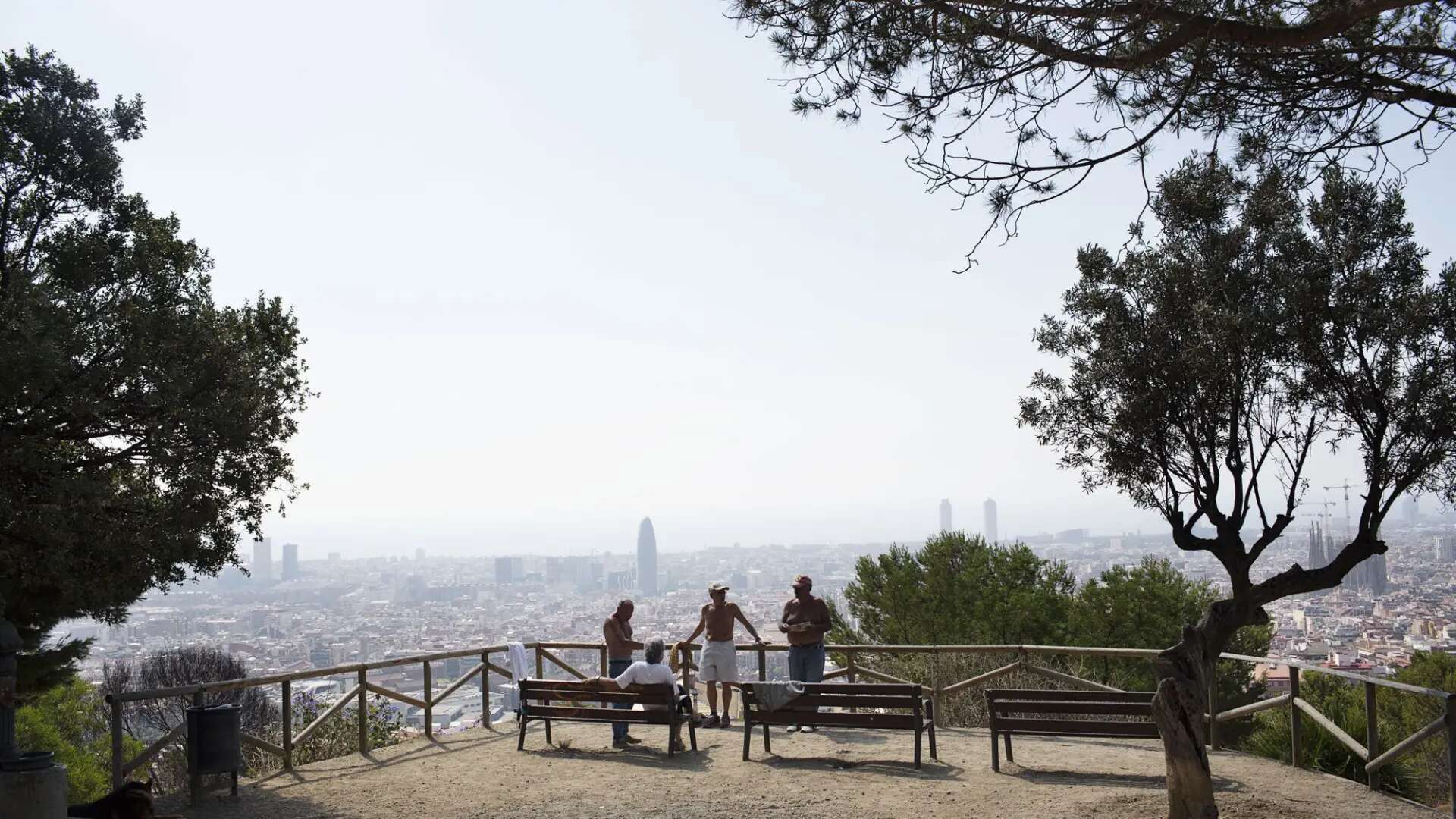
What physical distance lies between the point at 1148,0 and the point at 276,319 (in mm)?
9476

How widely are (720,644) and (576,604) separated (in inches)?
2815

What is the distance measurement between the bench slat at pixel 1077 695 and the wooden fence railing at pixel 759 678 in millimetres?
430

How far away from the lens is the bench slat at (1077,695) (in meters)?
8.98

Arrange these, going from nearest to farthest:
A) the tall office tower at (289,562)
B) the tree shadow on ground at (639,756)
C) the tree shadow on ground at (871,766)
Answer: the tree shadow on ground at (871,766)
the tree shadow on ground at (639,756)
the tall office tower at (289,562)

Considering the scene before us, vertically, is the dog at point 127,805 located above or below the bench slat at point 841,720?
above

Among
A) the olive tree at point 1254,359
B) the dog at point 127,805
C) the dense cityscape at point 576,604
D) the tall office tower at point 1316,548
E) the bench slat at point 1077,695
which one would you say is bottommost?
the dense cityscape at point 576,604

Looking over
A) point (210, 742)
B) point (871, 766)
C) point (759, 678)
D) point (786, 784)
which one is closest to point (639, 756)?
point (786, 784)

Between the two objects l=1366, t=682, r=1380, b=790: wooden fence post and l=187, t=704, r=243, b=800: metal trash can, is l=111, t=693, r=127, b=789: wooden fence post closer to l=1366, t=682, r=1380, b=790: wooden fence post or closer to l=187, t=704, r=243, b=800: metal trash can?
l=187, t=704, r=243, b=800: metal trash can

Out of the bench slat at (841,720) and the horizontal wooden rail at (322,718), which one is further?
the horizontal wooden rail at (322,718)

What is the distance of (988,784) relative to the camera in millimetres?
8852

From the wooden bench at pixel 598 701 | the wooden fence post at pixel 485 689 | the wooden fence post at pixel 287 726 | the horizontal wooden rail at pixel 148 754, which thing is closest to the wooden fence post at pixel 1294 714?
the wooden bench at pixel 598 701

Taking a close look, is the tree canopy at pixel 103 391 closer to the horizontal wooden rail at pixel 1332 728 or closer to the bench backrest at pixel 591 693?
the bench backrest at pixel 591 693

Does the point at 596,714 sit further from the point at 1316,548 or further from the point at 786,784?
the point at 1316,548

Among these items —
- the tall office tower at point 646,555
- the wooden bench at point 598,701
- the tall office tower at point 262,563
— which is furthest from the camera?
the tall office tower at point 646,555
